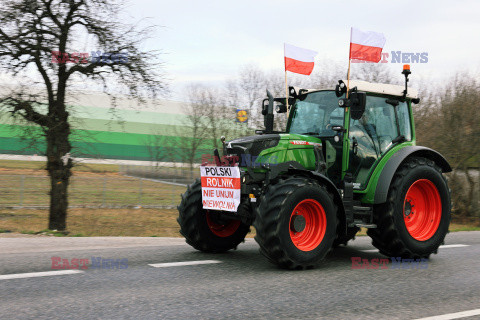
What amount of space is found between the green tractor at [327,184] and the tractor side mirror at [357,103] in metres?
0.01

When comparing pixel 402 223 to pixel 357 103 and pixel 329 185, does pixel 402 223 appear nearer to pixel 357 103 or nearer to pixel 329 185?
pixel 329 185

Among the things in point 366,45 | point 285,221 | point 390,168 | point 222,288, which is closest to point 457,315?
point 285,221

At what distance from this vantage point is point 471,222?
20.7m

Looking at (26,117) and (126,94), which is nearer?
(26,117)

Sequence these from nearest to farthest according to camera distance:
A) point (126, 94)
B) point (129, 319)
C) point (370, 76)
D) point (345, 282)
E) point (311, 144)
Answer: point (129, 319) < point (345, 282) < point (311, 144) < point (126, 94) < point (370, 76)

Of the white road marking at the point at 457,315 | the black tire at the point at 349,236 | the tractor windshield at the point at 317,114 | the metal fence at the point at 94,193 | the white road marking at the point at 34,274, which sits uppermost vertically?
the tractor windshield at the point at 317,114

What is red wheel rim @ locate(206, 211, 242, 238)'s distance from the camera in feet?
25.0

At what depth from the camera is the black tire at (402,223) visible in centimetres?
729

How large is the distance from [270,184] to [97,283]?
8.29 feet

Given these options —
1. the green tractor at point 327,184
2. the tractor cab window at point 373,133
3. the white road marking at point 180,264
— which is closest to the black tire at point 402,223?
the green tractor at point 327,184

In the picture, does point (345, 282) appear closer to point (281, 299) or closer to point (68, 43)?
point (281, 299)

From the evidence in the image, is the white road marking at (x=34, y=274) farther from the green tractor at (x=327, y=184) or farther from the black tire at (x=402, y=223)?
the black tire at (x=402, y=223)

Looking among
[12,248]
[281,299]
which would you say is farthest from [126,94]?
[281,299]

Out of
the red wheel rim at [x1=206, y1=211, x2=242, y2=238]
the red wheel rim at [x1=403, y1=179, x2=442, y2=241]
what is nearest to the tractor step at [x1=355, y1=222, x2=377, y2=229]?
the red wheel rim at [x1=403, y1=179, x2=442, y2=241]
